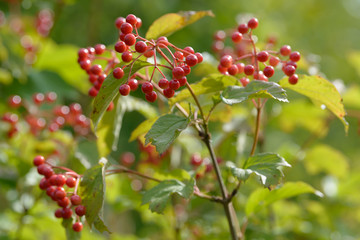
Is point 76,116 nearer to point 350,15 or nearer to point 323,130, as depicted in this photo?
point 323,130

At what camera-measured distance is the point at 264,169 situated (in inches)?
36.2

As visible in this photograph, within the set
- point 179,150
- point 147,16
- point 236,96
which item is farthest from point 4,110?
point 147,16

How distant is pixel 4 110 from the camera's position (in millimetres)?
2002

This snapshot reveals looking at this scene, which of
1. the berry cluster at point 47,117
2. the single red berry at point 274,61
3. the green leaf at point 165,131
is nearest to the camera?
the green leaf at point 165,131

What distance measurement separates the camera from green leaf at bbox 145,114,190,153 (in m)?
0.81

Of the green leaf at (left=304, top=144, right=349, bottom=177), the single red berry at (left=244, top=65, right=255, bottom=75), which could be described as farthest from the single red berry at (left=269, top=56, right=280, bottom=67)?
the green leaf at (left=304, top=144, right=349, bottom=177)

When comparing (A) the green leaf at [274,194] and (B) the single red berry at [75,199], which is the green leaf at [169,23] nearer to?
(B) the single red berry at [75,199]

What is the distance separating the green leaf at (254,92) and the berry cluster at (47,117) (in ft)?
3.57

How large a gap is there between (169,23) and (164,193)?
0.42 m

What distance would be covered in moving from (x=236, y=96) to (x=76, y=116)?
3.76 ft

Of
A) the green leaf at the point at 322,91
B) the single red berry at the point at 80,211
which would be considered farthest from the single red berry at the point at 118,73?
the green leaf at the point at 322,91

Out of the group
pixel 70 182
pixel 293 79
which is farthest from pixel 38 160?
pixel 293 79

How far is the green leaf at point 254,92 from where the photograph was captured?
839 millimetres

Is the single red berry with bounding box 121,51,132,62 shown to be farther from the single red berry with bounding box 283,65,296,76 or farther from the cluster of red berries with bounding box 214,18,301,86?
the single red berry with bounding box 283,65,296,76
